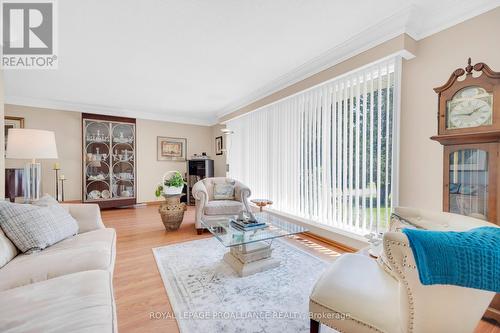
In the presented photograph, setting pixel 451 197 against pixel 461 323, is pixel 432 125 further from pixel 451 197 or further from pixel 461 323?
pixel 461 323

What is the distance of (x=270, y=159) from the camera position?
4172 millimetres

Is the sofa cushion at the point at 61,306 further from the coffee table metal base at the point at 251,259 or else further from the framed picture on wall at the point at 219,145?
the framed picture on wall at the point at 219,145

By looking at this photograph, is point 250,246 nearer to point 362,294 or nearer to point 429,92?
point 362,294

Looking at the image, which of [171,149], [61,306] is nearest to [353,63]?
[61,306]

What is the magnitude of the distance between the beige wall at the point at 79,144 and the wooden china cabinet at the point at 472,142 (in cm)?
527

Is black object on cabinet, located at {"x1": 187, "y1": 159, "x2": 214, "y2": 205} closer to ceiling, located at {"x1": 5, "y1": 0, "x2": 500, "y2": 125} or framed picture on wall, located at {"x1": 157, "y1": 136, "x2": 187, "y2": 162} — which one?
framed picture on wall, located at {"x1": 157, "y1": 136, "x2": 187, "y2": 162}

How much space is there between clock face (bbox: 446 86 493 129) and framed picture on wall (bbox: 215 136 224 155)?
4.89 m

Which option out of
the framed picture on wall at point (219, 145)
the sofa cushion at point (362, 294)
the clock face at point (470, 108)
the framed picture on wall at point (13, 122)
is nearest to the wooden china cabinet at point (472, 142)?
the clock face at point (470, 108)

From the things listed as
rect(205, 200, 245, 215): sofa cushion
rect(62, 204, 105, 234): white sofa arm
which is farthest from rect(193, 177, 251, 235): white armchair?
rect(62, 204, 105, 234): white sofa arm

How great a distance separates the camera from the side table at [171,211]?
346 centimetres

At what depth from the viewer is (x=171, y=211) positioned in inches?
136

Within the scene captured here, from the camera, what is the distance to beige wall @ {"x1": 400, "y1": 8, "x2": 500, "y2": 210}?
1812 millimetres

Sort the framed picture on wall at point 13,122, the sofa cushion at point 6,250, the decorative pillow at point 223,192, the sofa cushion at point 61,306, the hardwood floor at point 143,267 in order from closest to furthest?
the sofa cushion at point 61,306
the sofa cushion at point 6,250
the hardwood floor at point 143,267
the decorative pillow at point 223,192
the framed picture on wall at point 13,122

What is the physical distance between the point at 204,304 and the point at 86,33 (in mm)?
2882
